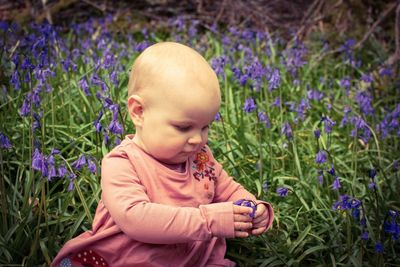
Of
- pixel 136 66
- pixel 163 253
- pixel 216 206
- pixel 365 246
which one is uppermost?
pixel 136 66

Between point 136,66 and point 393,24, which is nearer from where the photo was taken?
point 136,66

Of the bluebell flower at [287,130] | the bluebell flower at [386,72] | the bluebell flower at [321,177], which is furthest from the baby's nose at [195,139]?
the bluebell flower at [386,72]

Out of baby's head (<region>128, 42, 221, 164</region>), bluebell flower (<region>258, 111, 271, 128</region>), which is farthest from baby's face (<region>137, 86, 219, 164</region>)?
bluebell flower (<region>258, 111, 271, 128</region>)

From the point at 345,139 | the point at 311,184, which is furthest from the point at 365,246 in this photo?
the point at 345,139

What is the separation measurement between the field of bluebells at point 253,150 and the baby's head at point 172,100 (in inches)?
18.7

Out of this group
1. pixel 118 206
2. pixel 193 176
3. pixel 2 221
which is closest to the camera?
pixel 118 206

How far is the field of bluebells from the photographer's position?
3020 millimetres

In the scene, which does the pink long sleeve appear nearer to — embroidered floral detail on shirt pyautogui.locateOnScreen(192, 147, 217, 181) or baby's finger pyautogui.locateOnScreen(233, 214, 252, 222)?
baby's finger pyautogui.locateOnScreen(233, 214, 252, 222)

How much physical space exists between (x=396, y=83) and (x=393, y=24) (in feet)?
4.26

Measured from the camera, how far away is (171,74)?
96.5 inches

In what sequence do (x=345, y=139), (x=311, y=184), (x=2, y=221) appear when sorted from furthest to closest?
(x=345, y=139)
(x=311, y=184)
(x=2, y=221)

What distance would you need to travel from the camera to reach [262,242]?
127 inches

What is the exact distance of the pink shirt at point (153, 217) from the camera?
96.7 inches

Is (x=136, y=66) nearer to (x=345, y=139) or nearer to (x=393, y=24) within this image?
(x=345, y=139)
